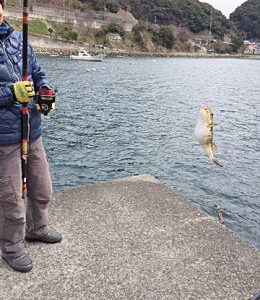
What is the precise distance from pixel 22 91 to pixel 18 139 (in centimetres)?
54

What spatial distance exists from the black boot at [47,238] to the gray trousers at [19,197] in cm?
6

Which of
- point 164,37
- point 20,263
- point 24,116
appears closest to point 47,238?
point 20,263

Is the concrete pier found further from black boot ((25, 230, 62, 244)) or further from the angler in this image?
the angler

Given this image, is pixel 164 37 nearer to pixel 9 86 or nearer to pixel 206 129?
pixel 206 129

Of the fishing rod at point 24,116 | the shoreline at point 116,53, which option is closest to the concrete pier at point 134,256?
the fishing rod at point 24,116

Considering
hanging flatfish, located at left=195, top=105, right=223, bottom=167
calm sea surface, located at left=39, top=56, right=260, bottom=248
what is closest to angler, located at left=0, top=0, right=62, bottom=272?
hanging flatfish, located at left=195, top=105, right=223, bottom=167

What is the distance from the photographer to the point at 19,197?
11.7ft

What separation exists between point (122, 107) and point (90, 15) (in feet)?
354

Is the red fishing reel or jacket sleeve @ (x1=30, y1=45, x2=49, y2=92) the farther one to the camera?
jacket sleeve @ (x1=30, y1=45, x2=49, y2=92)

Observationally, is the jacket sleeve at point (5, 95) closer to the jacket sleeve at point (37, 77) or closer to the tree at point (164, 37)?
the jacket sleeve at point (37, 77)

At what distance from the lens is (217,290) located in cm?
364

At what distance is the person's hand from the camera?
3191mm

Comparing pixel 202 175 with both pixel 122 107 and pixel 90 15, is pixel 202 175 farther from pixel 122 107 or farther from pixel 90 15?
Answer: pixel 90 15

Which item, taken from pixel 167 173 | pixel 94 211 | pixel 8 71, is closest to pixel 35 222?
pixel 94 211
